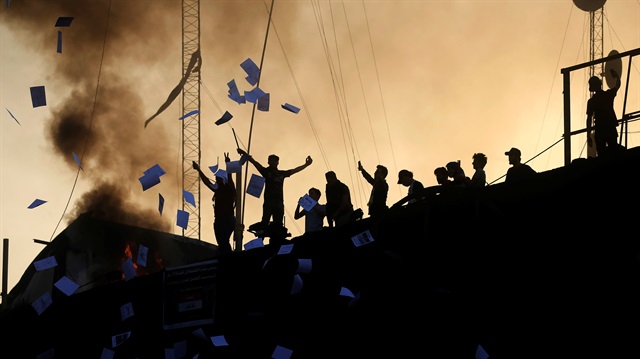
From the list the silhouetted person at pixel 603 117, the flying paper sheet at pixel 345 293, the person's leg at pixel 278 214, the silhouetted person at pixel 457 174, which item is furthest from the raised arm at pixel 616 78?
the person's leg at pixel 278 214

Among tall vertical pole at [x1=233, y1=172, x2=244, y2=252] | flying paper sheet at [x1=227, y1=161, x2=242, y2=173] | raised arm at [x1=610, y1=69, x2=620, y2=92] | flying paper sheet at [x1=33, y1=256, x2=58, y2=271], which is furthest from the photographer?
tall vertical pole at [x1=233, y1=172, x2=244, y2=252]

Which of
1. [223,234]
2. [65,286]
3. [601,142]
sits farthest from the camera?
[65,286]

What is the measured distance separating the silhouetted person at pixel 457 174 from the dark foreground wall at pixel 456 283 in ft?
1.69

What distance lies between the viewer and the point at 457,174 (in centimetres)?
1308

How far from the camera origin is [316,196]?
14984mm

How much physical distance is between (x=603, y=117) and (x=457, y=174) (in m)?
2.15

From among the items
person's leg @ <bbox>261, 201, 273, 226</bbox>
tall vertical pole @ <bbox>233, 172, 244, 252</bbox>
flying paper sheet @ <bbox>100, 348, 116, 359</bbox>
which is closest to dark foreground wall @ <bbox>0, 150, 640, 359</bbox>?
person's leg @ <bbox>261, 201, 273, 226</bbox>

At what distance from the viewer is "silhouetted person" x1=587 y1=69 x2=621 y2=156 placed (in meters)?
11.6

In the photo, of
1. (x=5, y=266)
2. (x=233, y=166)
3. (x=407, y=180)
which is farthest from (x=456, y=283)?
(x=5, y=266)

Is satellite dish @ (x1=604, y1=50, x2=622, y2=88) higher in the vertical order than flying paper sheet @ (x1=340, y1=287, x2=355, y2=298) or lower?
higher

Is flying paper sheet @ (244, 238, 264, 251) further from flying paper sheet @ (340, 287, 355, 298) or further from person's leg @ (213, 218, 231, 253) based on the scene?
flying paper sheet @ (340, 287, 355, 298)

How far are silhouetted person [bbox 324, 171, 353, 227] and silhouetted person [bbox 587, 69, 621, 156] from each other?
12.7 ft

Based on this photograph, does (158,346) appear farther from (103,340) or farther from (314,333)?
(314,333)

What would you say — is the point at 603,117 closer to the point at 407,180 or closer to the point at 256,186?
the point at 407,180
